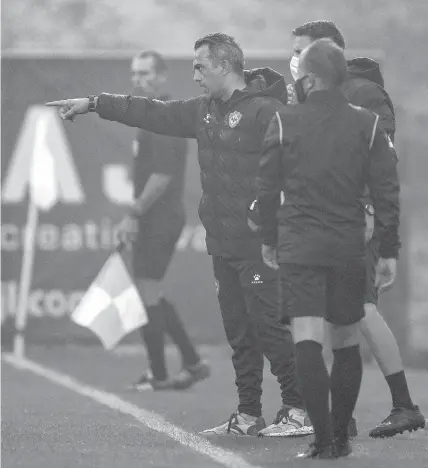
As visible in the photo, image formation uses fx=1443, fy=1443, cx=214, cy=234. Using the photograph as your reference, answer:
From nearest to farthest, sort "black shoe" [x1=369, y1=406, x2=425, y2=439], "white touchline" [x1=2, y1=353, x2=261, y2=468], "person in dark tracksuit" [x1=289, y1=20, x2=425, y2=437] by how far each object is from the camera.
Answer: "white touchline" [x1=2, y1=353, x2=261, y2=468]
"person in dark tracksuit" [x1=289, y1=20, x2=425, y2=437]
"black shoe" [x1=369, y1=406, x2=425, y2=439]

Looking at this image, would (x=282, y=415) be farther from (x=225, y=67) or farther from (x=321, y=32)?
(x=321, y=32)

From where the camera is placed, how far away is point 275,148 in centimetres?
550

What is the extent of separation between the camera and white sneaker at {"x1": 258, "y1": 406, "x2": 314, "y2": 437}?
20.6 feet

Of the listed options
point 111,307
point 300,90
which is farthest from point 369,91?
point 111,307

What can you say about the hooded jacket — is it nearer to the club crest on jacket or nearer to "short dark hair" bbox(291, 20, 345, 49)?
"short dark hair" bbox(291, 20, 345, 49)

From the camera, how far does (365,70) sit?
6.40 meters

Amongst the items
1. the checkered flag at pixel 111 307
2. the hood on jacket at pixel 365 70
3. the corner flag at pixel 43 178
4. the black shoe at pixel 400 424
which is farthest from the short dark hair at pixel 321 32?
the corner flag at pixel 43 178

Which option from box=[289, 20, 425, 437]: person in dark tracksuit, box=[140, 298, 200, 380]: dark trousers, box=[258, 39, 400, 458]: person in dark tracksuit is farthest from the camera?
box=[140, 298, 200, 380]: dark trousers

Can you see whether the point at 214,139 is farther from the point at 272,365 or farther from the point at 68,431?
the point at 68,431

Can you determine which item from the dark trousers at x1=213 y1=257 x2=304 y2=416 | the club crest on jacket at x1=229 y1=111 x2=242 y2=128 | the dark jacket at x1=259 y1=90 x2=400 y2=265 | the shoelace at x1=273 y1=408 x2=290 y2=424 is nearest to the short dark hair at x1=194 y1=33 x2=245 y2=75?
the club crest on jacket at x1=229 y1=111 x2=242 y2=128

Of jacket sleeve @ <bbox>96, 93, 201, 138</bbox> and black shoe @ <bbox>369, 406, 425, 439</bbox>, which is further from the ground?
jacket sleeve @ <bbox>96, 93, 201, 138</bbox>

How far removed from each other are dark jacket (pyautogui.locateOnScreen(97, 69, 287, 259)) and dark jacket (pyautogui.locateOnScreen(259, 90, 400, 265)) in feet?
2.48

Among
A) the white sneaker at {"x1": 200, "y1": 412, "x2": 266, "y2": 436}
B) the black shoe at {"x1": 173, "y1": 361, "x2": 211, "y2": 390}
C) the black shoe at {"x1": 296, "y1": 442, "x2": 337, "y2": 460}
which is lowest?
the black shoe at {"x1": 296, "y1": 442, "x2": 337, "y2": 460}

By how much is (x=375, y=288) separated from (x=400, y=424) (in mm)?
590
